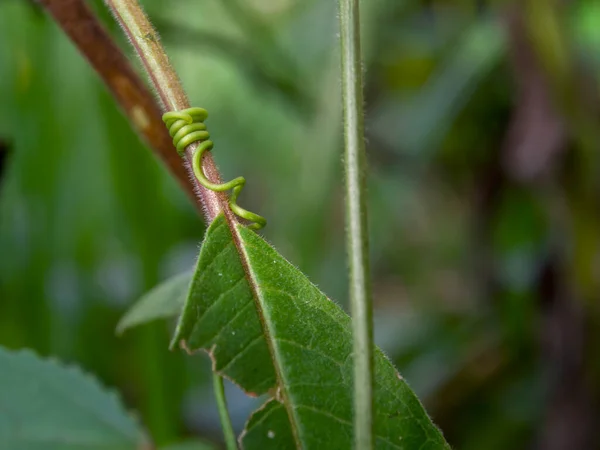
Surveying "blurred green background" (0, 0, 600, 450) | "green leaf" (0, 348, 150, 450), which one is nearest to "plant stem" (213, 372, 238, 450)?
"green leaf" (0, 348, 150, 450)

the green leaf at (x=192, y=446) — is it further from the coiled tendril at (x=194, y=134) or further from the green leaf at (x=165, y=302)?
the coiled tendril at (x=194, y=134)

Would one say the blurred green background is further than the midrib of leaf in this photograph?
Yes

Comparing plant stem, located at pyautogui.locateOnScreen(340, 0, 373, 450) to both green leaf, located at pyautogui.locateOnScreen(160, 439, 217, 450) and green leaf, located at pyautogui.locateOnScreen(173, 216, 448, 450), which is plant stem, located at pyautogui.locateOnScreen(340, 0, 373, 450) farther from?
green leaf, located at pyautogui.locateOnScreen(160, 439, 217, 450)

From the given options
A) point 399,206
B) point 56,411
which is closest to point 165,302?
point 56,411

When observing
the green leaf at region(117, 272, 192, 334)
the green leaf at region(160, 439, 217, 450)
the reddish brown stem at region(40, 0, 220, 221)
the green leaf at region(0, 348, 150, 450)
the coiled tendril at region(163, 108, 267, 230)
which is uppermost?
the reddish brown stem at region(40, 0, 220, 221)

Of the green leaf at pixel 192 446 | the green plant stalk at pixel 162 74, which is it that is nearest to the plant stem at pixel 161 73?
the green plant stalk at pixel 162 74

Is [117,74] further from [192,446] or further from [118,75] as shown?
[192,446]

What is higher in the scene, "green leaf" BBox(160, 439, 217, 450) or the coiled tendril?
the coiled tendril
